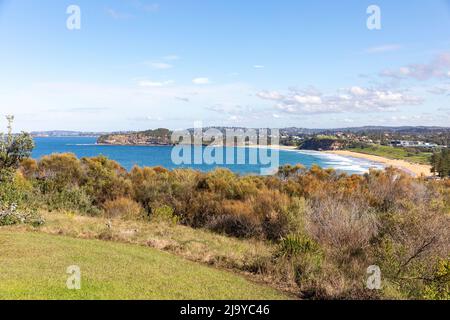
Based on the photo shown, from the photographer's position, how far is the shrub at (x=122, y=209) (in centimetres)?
2069

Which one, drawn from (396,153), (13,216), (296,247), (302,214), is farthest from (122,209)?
(396,153)

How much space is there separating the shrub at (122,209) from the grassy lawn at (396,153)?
255ft

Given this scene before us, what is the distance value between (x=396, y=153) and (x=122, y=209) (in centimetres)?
9420

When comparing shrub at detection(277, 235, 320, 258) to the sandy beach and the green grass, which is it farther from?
the sandy beach

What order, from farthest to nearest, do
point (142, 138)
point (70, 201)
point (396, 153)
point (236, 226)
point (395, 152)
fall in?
1. point (142, 138)
2. point (395, 152)
3. point (396, 153)
4. point (70, 201)
5. point (236, 226)

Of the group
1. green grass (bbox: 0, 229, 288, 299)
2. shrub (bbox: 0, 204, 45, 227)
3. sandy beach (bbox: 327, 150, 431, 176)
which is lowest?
sandy beach (bbox: 327, 150, 431, 176)

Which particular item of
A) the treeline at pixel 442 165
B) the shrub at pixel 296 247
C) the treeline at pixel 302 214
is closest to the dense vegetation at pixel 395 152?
the treeline at pixel 442 165

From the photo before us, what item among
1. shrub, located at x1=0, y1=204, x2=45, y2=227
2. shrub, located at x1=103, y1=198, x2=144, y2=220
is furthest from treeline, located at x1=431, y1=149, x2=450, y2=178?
shrub, located at x1=0, y1=204, x2=45, y2=227

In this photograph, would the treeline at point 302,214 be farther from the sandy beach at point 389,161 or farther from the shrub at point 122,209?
the sandy beach at point 389,161

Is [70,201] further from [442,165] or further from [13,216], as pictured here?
[442,165]

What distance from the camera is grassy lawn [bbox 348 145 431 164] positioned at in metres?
88.9

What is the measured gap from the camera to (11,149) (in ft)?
37.8

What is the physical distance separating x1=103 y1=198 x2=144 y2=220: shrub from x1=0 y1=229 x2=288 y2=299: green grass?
321 inches
